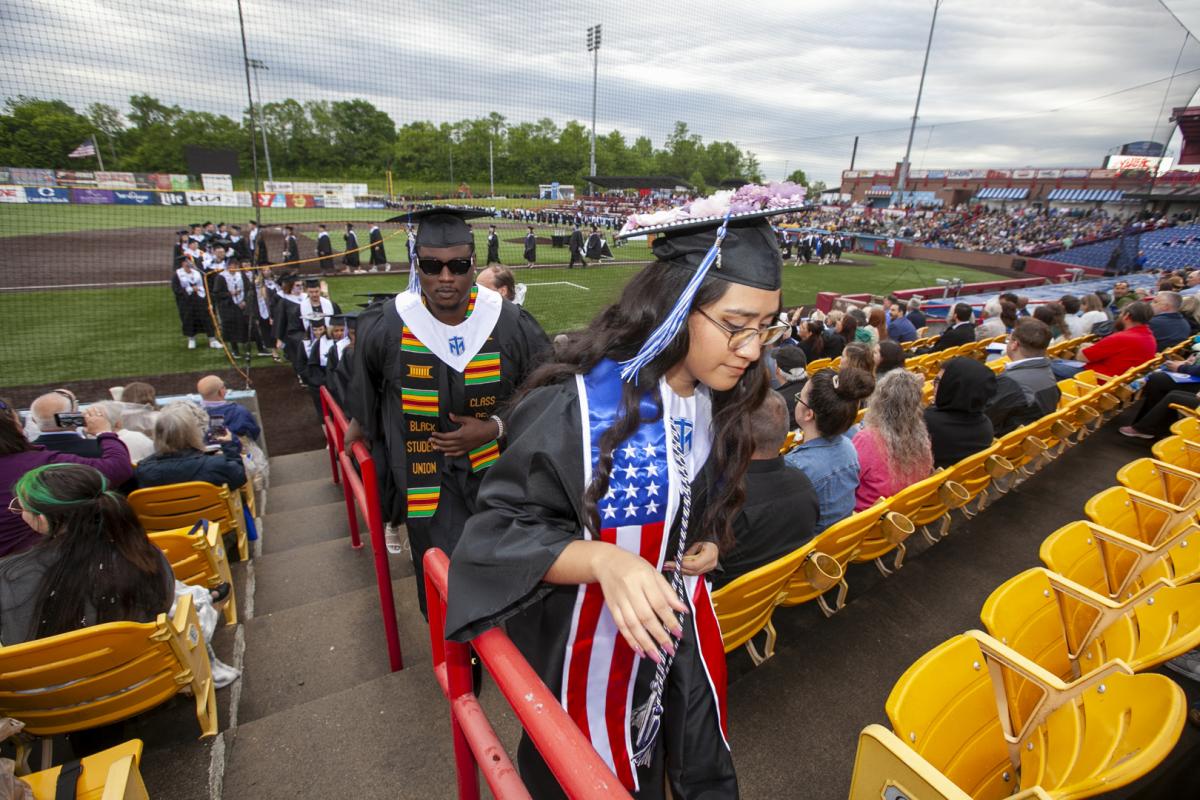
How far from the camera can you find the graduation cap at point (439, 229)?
2.46 m

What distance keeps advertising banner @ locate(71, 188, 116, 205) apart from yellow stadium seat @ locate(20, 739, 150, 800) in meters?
38.7

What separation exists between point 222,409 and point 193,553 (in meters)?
2.27

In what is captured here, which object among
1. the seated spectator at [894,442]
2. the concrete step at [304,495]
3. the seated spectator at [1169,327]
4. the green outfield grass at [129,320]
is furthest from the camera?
the green outfield grass at [129,320]

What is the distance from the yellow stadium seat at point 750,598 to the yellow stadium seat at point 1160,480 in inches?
86.9

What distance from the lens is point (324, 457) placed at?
6184 millimetres

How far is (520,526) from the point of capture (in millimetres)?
984

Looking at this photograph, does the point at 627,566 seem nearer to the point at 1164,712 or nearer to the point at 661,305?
the point at 661,305

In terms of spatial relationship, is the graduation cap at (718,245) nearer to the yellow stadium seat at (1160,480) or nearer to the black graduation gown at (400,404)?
the black graduation gown at (400,404)

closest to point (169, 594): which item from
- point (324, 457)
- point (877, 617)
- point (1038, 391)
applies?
point (877, 617)

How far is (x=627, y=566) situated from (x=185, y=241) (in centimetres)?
1560

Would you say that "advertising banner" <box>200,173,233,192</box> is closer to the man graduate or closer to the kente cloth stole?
the man graduate

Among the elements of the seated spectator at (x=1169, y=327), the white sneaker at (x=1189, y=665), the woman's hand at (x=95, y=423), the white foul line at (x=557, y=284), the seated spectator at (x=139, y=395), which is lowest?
the white foul line at (x=557, y=284)

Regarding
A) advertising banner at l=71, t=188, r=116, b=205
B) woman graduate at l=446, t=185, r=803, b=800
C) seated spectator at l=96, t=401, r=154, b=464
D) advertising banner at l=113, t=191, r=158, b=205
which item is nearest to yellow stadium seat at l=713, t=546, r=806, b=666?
woman graduate at l=446, t=185, r=803, b=800

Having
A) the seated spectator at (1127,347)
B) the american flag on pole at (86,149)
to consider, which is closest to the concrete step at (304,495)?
the seated spectator at (1127,347)
